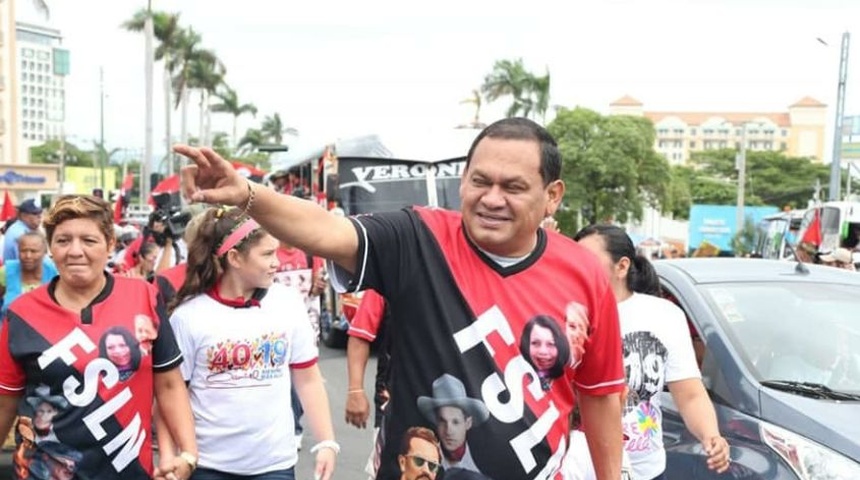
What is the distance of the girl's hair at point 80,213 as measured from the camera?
3.23 metres

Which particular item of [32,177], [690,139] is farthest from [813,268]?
[690,139]

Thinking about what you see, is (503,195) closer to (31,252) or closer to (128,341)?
(128,341)

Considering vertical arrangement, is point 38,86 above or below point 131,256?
above

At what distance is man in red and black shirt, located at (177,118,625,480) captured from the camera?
2.32 meters

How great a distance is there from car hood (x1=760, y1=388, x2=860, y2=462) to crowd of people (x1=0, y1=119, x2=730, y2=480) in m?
0.32

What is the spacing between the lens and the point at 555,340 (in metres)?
2.37

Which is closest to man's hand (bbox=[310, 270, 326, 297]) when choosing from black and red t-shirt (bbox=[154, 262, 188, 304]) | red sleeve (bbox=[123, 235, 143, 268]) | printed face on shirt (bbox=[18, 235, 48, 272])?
red sleeve (bbox=[123, 235, 143, 268])

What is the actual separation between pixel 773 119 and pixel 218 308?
578ft

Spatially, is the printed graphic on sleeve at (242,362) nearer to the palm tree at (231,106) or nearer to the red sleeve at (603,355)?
the red sleeve at (603,355)

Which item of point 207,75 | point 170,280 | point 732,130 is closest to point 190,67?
point 207,75

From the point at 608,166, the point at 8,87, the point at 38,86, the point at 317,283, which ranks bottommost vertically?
the point at 317,283

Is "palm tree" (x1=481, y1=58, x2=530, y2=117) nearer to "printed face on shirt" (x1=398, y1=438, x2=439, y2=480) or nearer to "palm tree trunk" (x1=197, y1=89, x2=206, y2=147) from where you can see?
"palm tree trunk" (x1=197, y1=89, x2=206, y2=147)

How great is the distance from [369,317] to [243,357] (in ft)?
4.25

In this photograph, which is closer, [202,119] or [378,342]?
[378,342]
